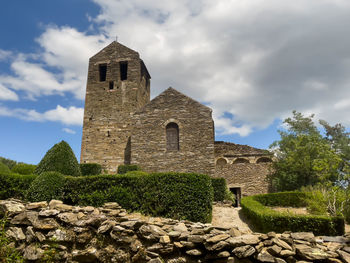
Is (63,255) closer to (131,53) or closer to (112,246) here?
(112,246)

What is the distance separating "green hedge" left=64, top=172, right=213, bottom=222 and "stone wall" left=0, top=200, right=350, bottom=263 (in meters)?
1.23

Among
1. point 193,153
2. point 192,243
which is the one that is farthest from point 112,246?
point 193,153

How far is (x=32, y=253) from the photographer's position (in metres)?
5.86

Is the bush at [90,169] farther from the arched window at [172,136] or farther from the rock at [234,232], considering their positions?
the rock at [234,232]

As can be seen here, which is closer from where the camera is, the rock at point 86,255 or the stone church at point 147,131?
the rock at point 86,255

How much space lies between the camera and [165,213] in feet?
26.6

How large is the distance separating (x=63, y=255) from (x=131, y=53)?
60.2 ft

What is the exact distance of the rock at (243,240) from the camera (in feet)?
16.4

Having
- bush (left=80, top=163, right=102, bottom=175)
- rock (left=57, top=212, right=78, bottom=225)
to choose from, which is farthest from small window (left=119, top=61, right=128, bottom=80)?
rock (left=57, top=212, right=78, bottom=225)

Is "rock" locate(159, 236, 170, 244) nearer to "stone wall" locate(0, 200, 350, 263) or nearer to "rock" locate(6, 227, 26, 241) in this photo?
"stone wall" locate(0, 200, 350, 263)

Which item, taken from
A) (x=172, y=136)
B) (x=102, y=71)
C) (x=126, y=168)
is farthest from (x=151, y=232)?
(x=102, y=71)

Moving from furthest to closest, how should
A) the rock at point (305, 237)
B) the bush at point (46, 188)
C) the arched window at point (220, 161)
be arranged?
1. the arched window at point (220, 161)
2. the bush at point (46, 188)
3. the rock at point (305, 237)

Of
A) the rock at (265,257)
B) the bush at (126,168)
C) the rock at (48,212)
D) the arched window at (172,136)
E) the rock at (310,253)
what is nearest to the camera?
the rock at (310,253)

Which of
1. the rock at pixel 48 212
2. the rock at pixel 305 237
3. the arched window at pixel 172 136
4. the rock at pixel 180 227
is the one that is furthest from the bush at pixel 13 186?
the arched window at pixel 172 136
